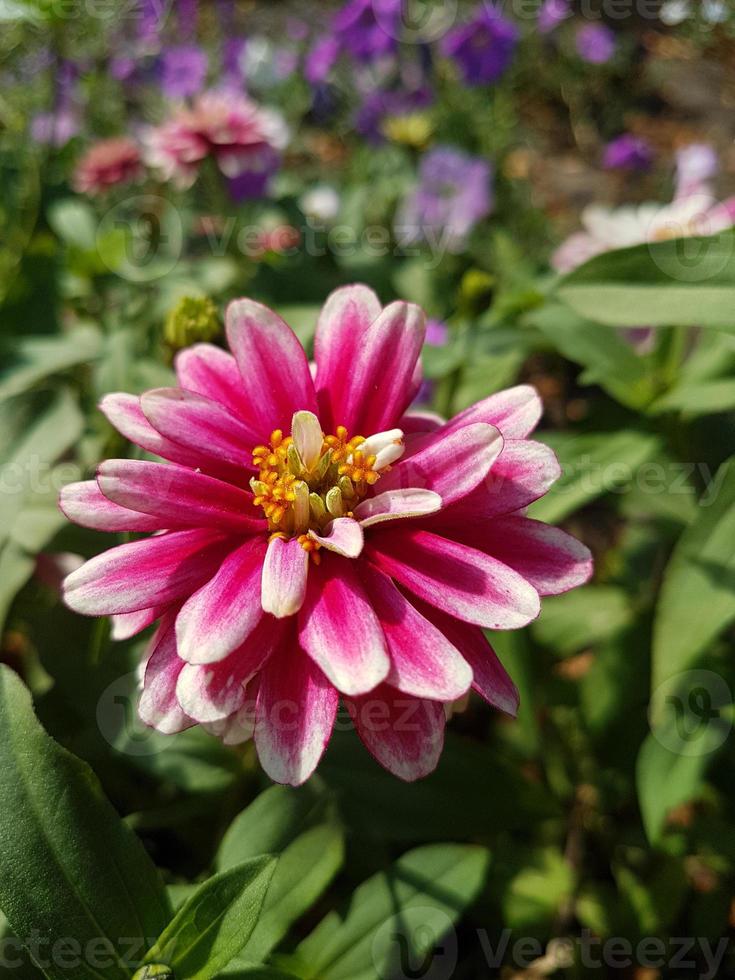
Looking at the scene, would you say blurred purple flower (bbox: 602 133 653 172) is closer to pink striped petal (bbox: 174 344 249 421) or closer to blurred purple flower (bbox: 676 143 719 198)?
blurred purple flower (bbox: 676 143 719 198)

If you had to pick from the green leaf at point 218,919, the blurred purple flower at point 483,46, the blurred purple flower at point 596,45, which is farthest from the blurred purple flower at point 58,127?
the blurred purple flower at point 596,45

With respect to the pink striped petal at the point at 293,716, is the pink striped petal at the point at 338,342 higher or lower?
higher

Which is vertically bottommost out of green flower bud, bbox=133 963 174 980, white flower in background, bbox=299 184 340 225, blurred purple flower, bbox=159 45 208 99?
green flower bud, bbox=133 963 174 980

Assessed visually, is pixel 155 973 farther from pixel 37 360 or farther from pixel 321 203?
pixel 321 203

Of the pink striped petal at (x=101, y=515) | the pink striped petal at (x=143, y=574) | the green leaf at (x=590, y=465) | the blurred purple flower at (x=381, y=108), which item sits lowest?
the green leaf at (x=590, y=465)

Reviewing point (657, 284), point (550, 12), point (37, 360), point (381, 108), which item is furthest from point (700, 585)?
point (550, 12)

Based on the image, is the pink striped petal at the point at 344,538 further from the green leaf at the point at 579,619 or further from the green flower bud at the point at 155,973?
the green leaf at the point at 579,619

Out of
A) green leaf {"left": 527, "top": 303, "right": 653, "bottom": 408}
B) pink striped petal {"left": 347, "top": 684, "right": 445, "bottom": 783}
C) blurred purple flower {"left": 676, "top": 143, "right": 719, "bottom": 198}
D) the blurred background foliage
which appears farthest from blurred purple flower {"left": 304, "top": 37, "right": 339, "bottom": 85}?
pink striped petal {"left": 347, "top": 684, "right": 445, "bottom": 783}
